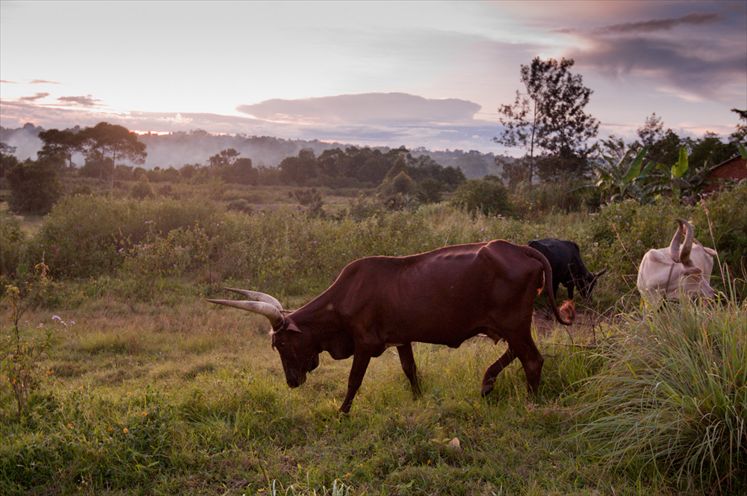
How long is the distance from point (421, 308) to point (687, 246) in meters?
2.57

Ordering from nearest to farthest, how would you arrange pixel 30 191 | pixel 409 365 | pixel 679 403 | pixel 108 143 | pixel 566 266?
pixel 679 403 → pixel 409 365 → pixel 566 266 → pixel 30 191 → pixel 108 143

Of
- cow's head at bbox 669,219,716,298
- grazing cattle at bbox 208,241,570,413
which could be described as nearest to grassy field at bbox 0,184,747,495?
cow's head at bbox 669,219,716,298

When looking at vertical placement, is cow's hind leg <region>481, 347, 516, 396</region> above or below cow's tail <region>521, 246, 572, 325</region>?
below

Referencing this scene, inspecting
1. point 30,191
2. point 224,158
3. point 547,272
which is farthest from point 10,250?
point 224,158

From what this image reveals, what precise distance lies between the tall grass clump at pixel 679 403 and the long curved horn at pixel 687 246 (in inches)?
36.3

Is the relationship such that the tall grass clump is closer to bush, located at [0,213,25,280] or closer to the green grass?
the green grass

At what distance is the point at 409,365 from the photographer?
5.64 m

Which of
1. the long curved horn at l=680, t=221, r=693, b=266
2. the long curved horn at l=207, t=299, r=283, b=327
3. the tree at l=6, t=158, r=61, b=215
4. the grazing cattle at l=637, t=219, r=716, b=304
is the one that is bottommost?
the tree at l=6, t=158, r=61, b=215

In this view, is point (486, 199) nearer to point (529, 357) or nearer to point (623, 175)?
point (623, 175)

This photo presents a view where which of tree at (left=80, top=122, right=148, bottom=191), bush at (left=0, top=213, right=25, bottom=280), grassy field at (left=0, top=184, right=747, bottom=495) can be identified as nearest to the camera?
grassy field at (left=0, top=184, right=747, bottom=495)

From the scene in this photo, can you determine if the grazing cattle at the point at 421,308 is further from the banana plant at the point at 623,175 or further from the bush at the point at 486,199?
the bush at the point at 486,199

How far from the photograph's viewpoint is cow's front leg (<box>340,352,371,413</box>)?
5258 millimetres

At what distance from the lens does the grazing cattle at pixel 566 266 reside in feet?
27.1

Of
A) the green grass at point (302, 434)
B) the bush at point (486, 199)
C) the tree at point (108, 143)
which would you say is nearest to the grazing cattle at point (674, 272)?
the green grass at point (302, 434)
